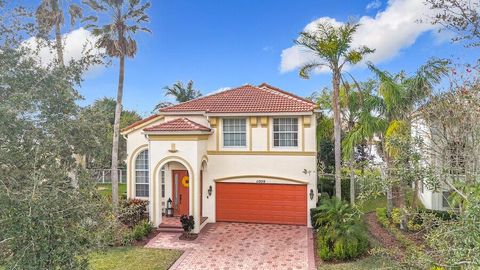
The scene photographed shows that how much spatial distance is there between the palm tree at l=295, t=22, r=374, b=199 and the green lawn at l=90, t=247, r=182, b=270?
9161mm

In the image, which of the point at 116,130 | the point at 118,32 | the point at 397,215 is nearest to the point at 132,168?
the point at 116,130

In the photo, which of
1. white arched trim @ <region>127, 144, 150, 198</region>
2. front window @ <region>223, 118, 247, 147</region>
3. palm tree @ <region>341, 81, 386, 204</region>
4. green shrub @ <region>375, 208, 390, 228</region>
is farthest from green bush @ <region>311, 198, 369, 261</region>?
white arched trim @ <region>127, 144, 150, 198</region>

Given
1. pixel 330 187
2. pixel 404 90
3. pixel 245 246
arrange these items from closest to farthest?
pixel 245 246 → pixel 404 90 → pixel 330 187

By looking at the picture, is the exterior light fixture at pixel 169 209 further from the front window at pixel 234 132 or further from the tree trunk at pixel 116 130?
the front window at pixel 234 132

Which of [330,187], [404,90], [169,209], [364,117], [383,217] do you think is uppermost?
[404,90]

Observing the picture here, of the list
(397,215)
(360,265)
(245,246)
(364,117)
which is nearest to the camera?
(397,215)

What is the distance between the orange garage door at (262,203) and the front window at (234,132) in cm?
244

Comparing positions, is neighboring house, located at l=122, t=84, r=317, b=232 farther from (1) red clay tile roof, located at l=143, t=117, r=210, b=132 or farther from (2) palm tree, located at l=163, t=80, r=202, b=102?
(2) palm tree, located at l=163, t=80, r=202, b=102

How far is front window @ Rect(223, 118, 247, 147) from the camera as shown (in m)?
19.9

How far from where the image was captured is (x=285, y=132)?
19500 mm

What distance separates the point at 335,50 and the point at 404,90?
12.8ft

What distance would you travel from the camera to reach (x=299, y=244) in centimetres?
1616

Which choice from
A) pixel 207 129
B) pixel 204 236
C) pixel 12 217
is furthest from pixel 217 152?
pixel 12 217

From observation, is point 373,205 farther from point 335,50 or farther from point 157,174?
point 157,174
